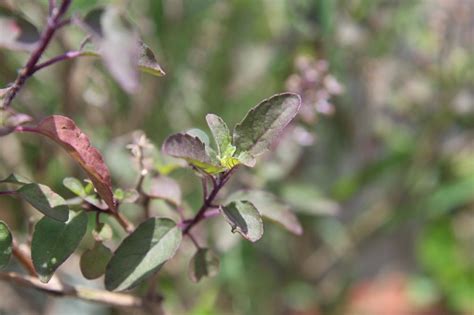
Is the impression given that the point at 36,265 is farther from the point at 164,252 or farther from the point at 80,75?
the point at 80,75

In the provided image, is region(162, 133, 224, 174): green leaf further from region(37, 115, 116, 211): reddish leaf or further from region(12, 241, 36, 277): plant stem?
region(12, 241, 36, 277): plant stem

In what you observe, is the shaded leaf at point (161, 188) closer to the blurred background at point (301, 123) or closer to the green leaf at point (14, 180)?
the green leaf at point (14, 180)

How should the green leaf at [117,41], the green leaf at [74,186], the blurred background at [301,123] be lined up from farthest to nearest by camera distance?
1. the blurred background at [301,123]
2. the green leaf at [74,186]
3. the green leaf at [117,41]

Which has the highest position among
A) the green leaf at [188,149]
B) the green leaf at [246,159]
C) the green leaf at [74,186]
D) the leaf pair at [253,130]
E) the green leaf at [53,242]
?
the leaf pair at [253,130]

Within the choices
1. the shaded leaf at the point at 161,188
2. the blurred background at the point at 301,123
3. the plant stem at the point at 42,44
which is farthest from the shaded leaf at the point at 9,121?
the blurred background at the point at 301,123

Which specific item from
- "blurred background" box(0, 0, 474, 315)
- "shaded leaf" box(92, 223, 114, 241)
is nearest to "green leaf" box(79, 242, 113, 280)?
"shaded leaf" box(92, 223, 114, 241)
